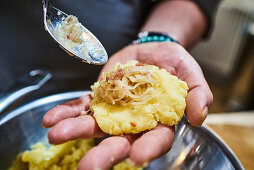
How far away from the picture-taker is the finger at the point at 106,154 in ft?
1.64

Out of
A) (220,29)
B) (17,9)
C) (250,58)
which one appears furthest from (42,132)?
(220,29)

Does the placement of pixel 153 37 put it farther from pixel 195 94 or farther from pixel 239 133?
pixel 239 133

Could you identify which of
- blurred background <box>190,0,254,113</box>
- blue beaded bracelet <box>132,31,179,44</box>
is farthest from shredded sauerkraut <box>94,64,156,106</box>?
blurred background <box>190,0,254,113</box>

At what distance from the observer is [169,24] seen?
3.53 ft

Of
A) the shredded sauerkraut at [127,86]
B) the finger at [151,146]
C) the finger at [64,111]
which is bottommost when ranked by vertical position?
the finger at [64,111]

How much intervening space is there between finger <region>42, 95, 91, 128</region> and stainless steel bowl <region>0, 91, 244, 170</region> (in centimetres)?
16

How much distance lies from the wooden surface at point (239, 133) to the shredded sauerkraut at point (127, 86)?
1.62ft

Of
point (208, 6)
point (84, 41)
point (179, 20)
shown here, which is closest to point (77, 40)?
point (84, 41)

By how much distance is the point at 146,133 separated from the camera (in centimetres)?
60

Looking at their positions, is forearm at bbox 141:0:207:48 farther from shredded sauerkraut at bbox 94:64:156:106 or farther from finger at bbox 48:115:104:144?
finger at bbox 48:115:104:144

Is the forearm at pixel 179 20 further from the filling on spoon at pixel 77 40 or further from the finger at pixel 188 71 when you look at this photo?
the filling on spoon at pixel 77 40

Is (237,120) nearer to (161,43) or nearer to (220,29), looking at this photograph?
(161,43)

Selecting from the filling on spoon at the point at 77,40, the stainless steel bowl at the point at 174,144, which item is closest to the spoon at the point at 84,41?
the filling on spoon at the point at 77,40

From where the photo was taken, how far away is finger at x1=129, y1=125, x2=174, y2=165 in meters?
0.50
